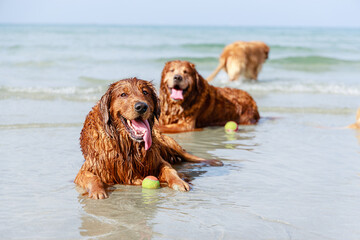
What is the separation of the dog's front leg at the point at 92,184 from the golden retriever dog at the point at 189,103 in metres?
3.60

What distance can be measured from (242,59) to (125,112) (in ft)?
35.9

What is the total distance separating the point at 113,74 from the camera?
18.3 meters

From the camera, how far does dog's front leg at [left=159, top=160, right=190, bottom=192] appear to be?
5320mm

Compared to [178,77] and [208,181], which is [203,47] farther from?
[208,181]

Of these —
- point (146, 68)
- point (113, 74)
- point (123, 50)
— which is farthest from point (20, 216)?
point (123, 50)

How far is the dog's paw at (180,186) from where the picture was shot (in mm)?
5299

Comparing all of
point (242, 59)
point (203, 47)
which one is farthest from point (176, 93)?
point (203, 47)

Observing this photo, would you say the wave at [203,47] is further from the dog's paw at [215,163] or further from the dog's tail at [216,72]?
the dog's paw at [215,163]

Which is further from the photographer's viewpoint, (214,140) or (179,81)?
(179,81)

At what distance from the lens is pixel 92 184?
202 inches

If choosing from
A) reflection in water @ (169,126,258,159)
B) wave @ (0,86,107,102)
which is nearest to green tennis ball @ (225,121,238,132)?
reflection in water @ (169,126,258,159)

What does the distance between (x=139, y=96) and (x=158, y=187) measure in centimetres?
91

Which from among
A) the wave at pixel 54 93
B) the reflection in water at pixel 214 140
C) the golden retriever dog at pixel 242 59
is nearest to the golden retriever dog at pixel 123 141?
the reflection in water at pixel 214 140

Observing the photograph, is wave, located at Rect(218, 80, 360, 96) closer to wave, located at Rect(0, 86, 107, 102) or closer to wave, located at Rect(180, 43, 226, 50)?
wave, located at Rect(0, 86, 107, 102)
